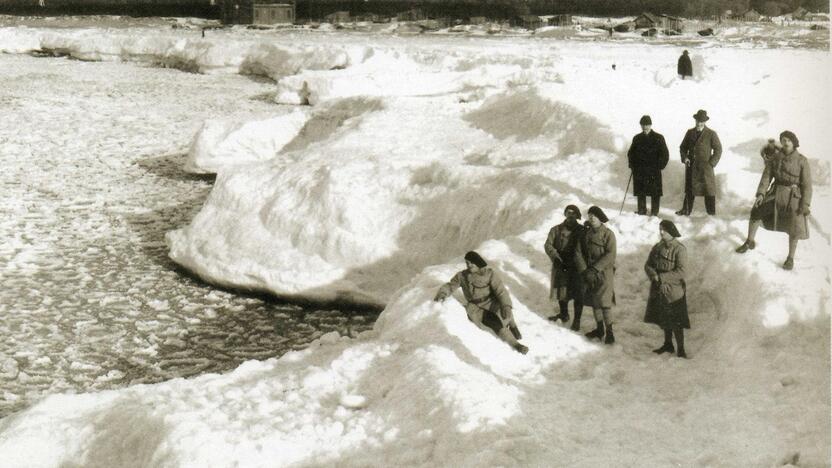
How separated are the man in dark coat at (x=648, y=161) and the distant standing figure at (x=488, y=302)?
2.61m

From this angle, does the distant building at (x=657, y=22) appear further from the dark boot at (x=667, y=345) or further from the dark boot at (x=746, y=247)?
the dark boot at (x=667, y=345)

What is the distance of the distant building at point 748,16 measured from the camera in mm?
60031

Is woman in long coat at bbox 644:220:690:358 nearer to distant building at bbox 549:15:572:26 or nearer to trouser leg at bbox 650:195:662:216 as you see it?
trouser leg at bbox 650:195:662:216

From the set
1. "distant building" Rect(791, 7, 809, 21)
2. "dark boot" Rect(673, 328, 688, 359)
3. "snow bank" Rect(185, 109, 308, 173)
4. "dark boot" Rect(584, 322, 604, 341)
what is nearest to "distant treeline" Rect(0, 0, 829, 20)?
"distant building" Rect(791, 7, 809, 21)

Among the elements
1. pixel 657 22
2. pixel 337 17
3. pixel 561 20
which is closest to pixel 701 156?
pixel 657 22

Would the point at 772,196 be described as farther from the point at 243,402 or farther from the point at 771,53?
the point at 771,53

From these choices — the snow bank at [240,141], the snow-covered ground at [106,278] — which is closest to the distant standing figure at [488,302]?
the snow-covered ground at [106,278]

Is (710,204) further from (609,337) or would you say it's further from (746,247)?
(609,337)

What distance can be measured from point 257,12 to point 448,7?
44.6ft

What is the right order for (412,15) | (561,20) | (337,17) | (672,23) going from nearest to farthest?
(672,23) < (561,20) < (412,15) < (337,17)

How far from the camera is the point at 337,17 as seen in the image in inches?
2527

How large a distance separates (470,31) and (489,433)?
52.0m

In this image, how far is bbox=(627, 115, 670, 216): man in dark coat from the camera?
9.51 m

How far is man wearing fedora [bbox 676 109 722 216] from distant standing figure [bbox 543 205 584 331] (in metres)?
1.99
